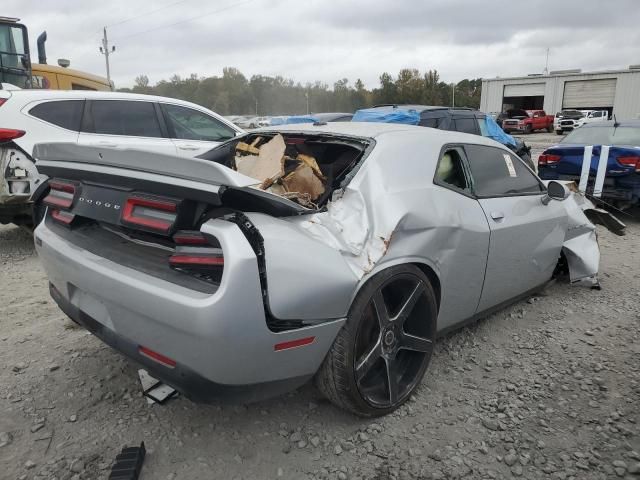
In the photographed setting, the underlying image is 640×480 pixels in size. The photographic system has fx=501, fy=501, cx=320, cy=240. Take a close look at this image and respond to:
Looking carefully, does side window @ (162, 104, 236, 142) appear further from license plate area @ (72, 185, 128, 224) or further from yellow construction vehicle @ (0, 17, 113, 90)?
yellow construction vehicle @ (0, 17, 113, 90)

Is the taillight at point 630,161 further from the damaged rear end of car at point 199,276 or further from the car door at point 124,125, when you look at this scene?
the damaged rear end of car at point 199,276

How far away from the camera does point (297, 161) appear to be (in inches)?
123

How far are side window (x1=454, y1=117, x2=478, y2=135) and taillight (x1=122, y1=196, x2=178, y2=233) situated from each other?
10112 mm

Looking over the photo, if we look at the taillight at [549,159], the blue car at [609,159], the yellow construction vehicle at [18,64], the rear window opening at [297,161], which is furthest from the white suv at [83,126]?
the blue car at [609,159]

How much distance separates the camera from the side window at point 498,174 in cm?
332

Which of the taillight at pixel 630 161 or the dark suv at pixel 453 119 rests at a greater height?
the dark suv at pixel 453 119

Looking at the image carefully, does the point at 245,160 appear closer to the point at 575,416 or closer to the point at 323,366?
the point at 323,366

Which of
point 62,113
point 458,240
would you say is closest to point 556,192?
point 458,240

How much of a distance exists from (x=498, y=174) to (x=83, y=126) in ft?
14.6

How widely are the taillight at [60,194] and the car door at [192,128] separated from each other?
3254mm

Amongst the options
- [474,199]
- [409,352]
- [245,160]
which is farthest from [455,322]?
[245,160]

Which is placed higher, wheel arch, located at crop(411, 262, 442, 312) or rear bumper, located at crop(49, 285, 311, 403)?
wheel arch, located at crop(411, 262, 442, 312)

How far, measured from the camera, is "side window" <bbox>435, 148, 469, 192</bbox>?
299 centimetres

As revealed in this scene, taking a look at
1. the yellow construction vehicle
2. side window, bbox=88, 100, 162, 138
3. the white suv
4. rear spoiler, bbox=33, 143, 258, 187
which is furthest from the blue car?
the yellow construction vehicle
